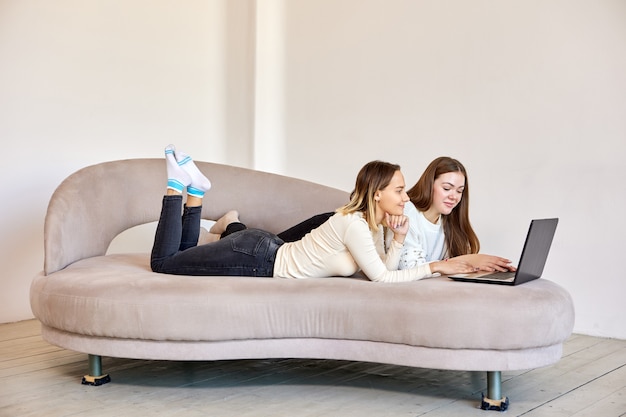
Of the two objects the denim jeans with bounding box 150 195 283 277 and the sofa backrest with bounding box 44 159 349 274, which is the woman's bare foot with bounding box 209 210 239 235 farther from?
the denim jeans with bounding box 150 195 283 277

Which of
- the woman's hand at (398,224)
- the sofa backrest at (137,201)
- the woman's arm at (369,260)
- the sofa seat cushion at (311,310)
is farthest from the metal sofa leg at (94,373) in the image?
the woman's hand at (398,224)

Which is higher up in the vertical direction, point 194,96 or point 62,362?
point 194,96

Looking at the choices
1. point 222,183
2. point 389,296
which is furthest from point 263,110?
point 389,296

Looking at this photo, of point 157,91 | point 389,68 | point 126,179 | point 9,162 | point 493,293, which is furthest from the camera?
point 157,91

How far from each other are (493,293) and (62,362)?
1.94 metres

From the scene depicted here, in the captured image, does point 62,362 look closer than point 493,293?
No

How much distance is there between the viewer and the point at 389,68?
4504 millimetres

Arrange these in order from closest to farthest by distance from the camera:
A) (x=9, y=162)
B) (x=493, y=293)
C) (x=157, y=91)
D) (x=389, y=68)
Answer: (x=493, y=293), (x=9, y=162), (x=389, y=68), (x=157, y=91)

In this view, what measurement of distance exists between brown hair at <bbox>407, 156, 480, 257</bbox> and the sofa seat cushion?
1.45 feet

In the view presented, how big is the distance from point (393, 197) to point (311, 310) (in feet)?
1.87

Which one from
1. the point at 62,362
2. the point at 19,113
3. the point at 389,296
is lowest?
the point at 62,362

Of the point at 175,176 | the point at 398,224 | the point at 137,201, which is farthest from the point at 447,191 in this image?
the point at 137,201

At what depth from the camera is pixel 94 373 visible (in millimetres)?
2830

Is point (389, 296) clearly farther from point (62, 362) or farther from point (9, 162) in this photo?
point (9, 162)
